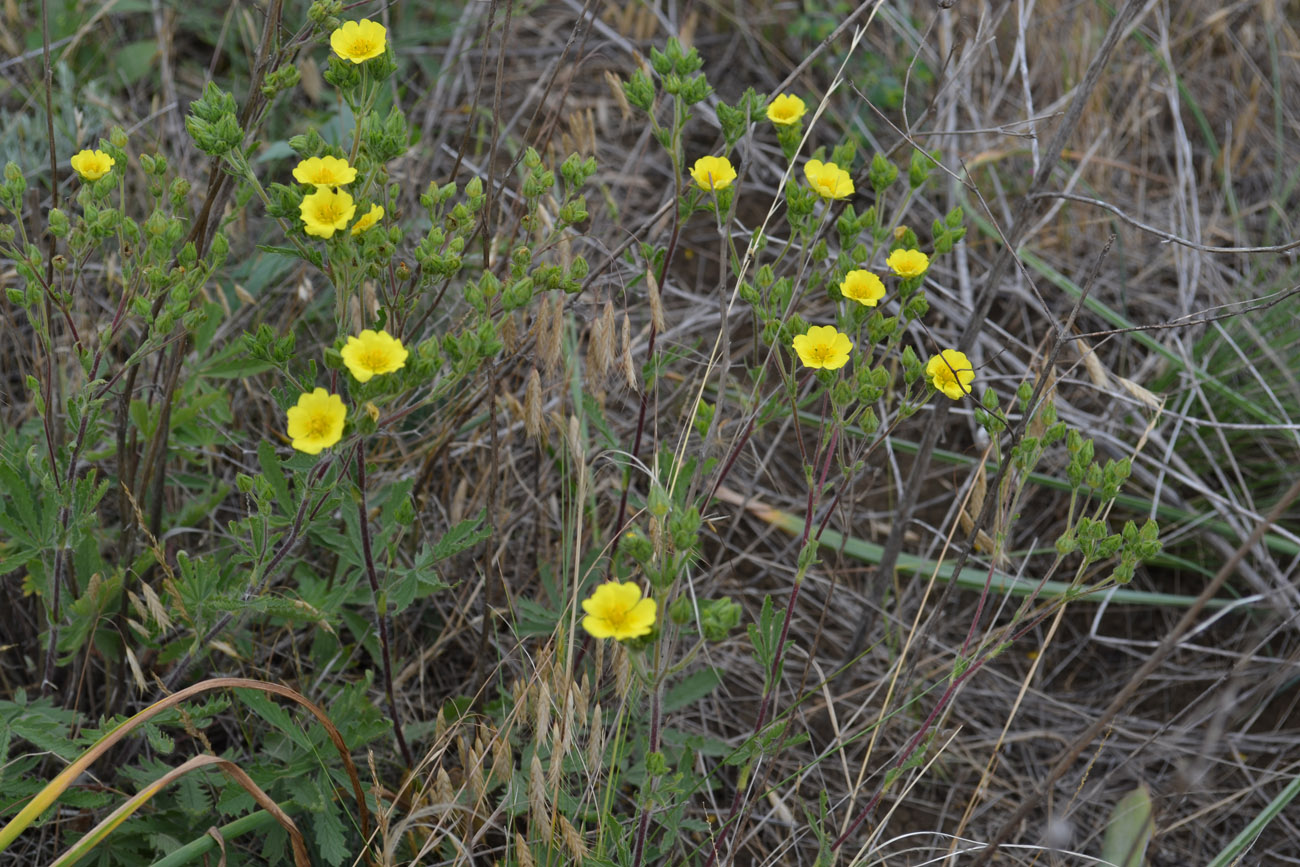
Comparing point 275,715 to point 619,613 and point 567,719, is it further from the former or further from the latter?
point 619,613

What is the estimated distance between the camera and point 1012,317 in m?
3.17

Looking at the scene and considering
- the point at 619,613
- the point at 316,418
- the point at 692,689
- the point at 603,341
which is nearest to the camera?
the point at 619,613

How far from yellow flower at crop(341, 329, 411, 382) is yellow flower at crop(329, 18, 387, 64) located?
480mm

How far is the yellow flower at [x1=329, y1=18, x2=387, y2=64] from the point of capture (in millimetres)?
1685

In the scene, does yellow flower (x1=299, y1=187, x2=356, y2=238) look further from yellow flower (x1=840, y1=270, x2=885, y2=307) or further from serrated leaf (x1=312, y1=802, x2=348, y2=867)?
serrated leaf (x1=312, y1=802, x2=348, y2=867)

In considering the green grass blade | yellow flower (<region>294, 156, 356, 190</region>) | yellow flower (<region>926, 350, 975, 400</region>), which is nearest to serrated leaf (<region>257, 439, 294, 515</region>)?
yellow flower (<region>294, 156, 356, 190</region>)

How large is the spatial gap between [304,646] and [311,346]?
30.1 inches

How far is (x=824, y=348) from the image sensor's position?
1.79m

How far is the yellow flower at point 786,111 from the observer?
1958 mm

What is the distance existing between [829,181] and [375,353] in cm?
89

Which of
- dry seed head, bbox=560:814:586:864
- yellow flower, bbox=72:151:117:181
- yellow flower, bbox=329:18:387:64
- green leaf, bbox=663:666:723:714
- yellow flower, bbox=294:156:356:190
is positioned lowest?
green leaf, bbox=663:666:723:714

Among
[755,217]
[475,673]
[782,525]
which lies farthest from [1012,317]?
[475,673]

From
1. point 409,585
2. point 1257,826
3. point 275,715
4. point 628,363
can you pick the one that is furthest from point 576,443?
point 1257,826

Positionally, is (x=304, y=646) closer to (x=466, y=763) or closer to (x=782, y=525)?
Result: (x=466, y=763)
